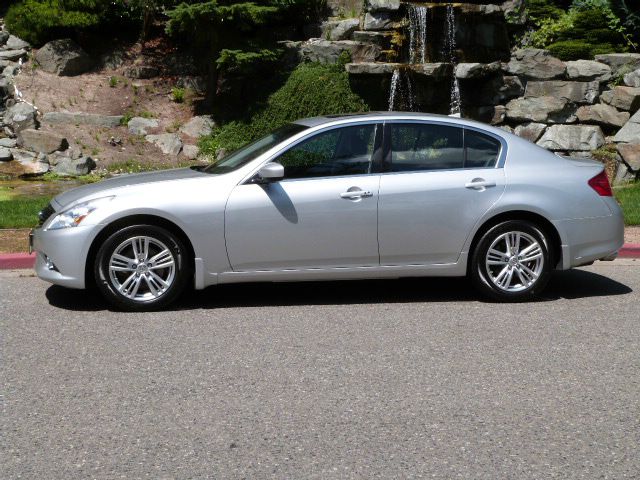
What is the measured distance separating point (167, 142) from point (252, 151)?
34.8 ft

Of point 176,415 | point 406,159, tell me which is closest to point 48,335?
point 176,415

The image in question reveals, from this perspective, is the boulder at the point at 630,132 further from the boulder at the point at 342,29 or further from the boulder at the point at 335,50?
the boulder at the point at 342,29

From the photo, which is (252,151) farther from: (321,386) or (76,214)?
(321,386)

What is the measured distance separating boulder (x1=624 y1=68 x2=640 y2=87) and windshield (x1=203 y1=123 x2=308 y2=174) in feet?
38.1

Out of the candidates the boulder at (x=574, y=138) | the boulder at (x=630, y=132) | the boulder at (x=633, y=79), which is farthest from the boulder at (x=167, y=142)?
the boulder at (x=633, y=79)

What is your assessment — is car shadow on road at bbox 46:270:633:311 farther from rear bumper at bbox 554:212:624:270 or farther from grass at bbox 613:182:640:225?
grass at bbox 613:182:640:225

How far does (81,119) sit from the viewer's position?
61.5 feet

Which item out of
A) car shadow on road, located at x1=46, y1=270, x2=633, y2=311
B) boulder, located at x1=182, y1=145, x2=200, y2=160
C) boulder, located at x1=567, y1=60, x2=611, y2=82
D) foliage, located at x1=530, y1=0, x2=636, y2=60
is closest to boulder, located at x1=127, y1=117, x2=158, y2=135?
boulder, located at x1=182, y1=145, x2=200, y2=160

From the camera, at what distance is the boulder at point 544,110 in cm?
1819

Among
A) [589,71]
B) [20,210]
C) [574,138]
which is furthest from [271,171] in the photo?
[589,71]

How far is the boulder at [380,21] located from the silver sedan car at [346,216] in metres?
11.0

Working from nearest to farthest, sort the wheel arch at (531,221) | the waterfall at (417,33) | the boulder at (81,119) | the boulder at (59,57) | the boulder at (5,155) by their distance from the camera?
the wheel arch at (531,221), the boulder at (5,155), the waterfall at (417,33), the boulder at (81,119), the boulder at (59,57)

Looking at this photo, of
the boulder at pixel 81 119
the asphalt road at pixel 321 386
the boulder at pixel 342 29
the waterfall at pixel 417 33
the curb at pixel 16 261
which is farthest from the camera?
the boulder at pixel 342 29

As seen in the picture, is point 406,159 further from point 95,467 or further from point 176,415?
point 95,467
